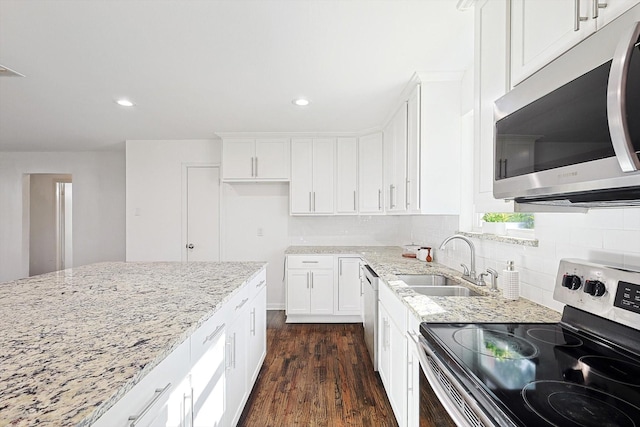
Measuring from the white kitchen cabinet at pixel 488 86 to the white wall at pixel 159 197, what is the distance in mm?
3813

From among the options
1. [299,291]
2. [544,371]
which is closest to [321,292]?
[299,291]

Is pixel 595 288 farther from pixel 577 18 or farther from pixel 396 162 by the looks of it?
pixel 396 162

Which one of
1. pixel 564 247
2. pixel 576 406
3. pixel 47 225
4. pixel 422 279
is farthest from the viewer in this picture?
pixel 47 225

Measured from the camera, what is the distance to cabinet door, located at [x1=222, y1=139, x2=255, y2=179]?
429 cm

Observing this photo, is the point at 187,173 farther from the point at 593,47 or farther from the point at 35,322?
the point at 593,47

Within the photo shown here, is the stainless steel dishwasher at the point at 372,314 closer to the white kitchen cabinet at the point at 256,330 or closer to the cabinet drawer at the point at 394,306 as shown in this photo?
the cabinet drawer at the point at 394,306

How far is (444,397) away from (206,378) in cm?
98

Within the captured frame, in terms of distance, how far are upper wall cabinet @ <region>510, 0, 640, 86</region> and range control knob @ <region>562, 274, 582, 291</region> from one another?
76 cm

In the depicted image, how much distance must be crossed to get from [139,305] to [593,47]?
5.78 feet

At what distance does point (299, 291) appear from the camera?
13.1 feet

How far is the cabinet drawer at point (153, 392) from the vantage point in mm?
780

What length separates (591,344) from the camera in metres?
1.08

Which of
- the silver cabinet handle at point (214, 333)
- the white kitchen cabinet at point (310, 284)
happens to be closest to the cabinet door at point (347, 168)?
the white kitchen cabinet at point (310, 284)

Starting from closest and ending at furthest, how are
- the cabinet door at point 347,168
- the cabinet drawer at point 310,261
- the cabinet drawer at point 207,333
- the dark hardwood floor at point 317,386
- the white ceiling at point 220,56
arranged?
the cabinet drawer at point 207,333
the white ceiling at point 220,56
the dark hardwood floor at point 317,386
the cabinet drawer at point 310,261
the cabinet door at point 347,168
